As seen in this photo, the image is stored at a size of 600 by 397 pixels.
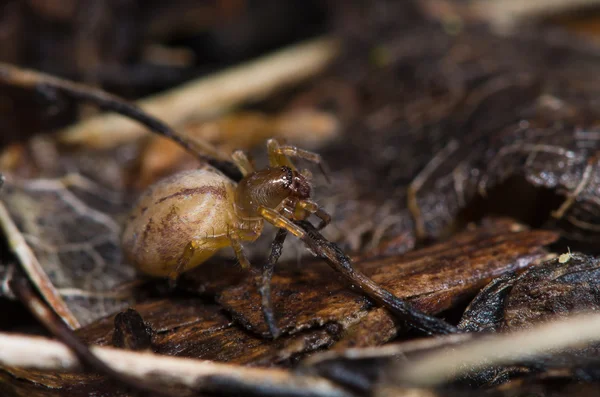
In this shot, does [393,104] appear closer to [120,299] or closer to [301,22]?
[301,22]

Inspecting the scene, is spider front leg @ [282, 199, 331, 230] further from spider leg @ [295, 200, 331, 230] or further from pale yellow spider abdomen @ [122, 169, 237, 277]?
pale yellow spider abdomen @ [122, 169, 237, 277]

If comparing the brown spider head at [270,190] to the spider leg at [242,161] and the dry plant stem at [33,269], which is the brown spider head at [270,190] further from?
the dry plant stem at [33,269]

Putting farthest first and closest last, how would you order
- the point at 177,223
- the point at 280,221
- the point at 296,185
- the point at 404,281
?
1. the point at 296,185
2. the point at 177,223
3. the point at 280,221
4. the point at 404,281

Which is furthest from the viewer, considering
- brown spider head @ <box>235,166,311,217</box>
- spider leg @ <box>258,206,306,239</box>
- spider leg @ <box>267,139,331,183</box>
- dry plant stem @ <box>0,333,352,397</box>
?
spider leg @ <box>267,139,331,183</box>

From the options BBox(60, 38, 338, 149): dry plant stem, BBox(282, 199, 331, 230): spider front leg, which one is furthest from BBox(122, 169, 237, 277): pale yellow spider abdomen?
BBox(60, 38, 338, 149): dry plant stem

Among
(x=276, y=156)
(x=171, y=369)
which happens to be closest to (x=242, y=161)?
(x=276, y=156)

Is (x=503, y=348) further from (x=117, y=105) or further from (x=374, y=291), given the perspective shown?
(x=117, y=105)

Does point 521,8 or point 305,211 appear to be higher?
point 521,8
